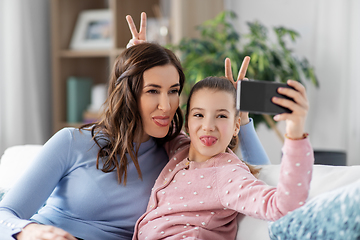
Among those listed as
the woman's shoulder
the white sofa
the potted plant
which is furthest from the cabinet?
the white sofa

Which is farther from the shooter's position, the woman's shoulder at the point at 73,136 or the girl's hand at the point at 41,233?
the woman's shoulder at the point at 73,136

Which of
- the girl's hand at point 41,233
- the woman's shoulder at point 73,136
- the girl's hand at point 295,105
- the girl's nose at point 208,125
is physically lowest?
the girl's hand at point 41,233

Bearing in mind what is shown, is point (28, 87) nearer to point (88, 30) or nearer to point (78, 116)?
point (78, 116)

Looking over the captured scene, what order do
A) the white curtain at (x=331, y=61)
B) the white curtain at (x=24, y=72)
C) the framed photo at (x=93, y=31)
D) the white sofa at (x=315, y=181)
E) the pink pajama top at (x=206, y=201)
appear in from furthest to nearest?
the framed photo at (x=93, y=31) < the white curtain at (x=24, y=72) < the white curtain at (x=331, y=61) < the white sofa at (x=315, y=181) < the pink pajama top at (x=206, y=201)

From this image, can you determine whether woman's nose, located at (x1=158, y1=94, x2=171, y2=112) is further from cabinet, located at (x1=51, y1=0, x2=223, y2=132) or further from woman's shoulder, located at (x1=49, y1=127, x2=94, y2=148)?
cabinet, located at (x1=51, y1=0, x2=223, y2=132)

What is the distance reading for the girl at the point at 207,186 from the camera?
35.2 inches

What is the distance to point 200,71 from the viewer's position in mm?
2039

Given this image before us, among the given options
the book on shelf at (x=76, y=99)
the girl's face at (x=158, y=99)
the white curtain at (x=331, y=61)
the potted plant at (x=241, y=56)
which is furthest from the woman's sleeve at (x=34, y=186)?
the book on shelf at (x=76, y=99)

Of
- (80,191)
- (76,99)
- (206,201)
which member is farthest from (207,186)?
(76,99)

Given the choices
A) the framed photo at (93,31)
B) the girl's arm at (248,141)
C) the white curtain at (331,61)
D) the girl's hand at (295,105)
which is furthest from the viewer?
the framed photo at (93,31)

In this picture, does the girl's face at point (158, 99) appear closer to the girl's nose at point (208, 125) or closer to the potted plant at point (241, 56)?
the girl's nose at point (208, 125)

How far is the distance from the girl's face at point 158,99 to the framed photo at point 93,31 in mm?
1815

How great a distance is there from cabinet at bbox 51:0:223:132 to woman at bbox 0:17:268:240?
147cm

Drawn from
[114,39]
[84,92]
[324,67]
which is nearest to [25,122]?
[84,92]
